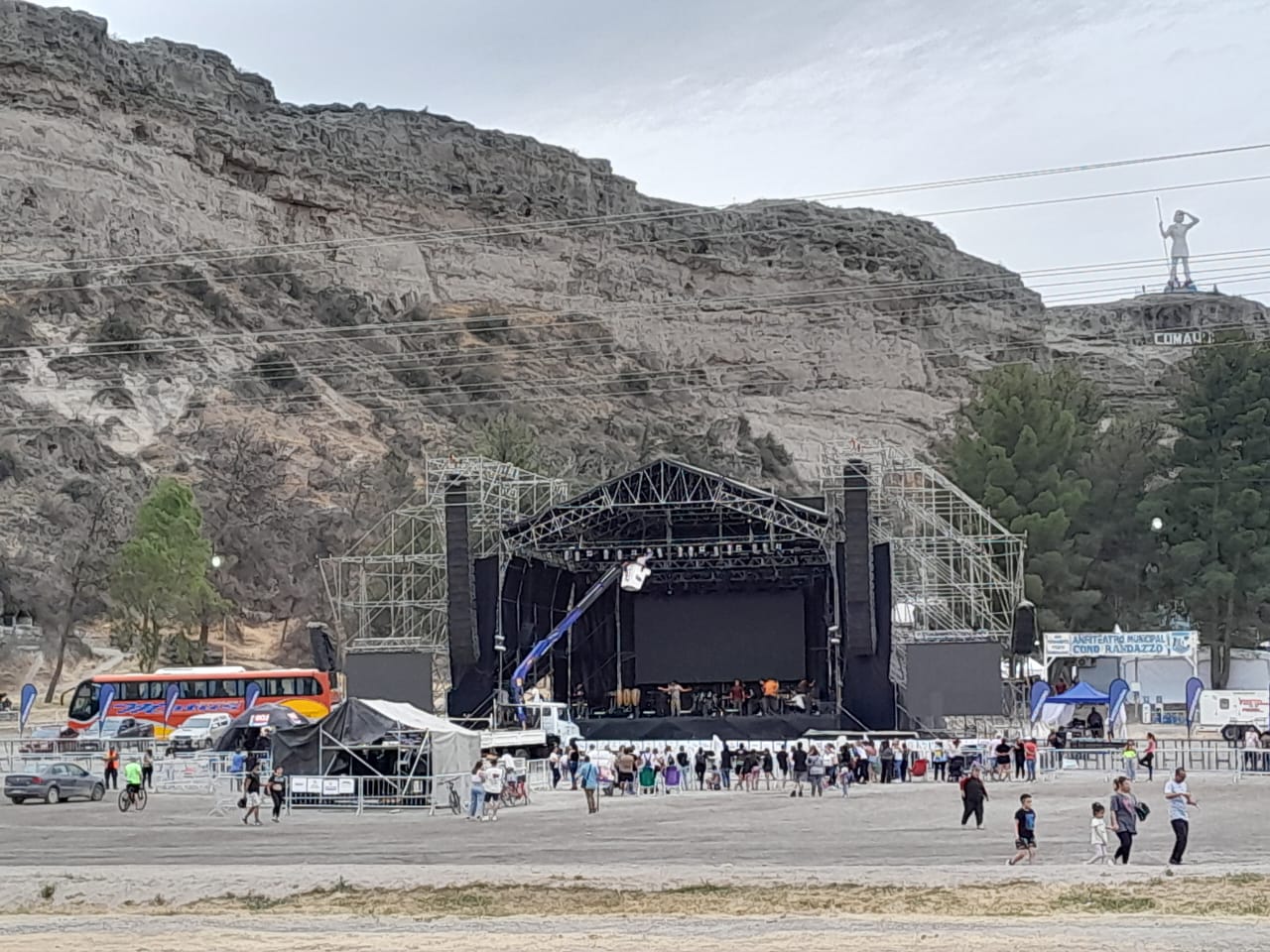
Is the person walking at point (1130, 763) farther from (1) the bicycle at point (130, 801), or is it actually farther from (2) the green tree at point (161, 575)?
(2) the green tree at point (161, 575)

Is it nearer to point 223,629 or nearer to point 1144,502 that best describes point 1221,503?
point 1144,502

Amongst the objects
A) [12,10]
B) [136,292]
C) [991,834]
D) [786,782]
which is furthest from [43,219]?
[991,834]

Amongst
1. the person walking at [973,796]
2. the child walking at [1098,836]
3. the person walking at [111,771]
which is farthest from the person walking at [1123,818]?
the person walking at [111,771]

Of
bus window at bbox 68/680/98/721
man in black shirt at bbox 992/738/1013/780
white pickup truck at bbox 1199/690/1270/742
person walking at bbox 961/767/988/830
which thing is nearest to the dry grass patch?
person walking at bbox 961/767/988/830

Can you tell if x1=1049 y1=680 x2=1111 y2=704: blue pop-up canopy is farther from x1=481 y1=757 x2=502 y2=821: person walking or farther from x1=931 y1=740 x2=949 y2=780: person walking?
x1=481 y1=757 x2=502 y2=821: person walking

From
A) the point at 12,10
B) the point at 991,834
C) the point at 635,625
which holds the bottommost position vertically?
the point at 991,834

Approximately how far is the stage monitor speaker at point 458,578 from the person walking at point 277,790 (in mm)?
14964

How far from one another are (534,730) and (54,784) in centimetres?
1136

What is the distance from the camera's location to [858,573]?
135 feet

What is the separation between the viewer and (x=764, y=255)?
147625 millimetres

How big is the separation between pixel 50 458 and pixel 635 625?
4051 centimetres

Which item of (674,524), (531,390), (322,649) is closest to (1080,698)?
(674,524)

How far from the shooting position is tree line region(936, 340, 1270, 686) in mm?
69000

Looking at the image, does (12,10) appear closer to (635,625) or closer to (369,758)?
(635,625)
